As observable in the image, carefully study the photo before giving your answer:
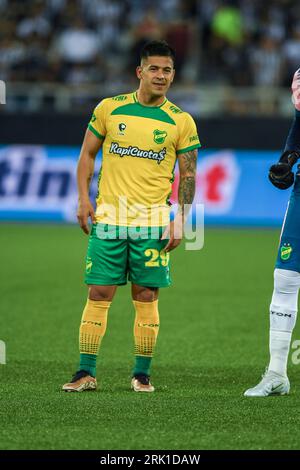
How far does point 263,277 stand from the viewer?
41.0 ft

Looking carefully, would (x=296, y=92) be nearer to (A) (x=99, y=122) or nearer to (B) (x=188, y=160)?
(B) (x=188, y=160)

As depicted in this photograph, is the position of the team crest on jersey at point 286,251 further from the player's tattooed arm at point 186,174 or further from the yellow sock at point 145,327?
the yellow sock at point 145,327

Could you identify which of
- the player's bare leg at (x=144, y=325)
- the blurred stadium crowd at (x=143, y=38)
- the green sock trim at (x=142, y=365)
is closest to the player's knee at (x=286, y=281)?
the player's bare leg at (x=144, y=325)

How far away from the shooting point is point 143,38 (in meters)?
18.6

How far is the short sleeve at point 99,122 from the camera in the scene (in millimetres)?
6395

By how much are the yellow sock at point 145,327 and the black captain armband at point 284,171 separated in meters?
1.08

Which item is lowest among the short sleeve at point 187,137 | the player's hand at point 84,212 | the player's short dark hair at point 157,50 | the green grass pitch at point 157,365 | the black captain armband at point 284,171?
the green grass pitch at point 157,365

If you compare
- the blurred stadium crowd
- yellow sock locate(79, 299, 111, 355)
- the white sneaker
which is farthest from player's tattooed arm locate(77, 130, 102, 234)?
the blurred stadium crowd

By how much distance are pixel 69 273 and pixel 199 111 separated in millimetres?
6324

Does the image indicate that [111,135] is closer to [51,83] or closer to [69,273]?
[69,273]

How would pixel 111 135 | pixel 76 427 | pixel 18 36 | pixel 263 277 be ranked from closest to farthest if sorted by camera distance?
pixel 76 427 < pixel 111 135 < pixel 263 277 < pixel 18 36

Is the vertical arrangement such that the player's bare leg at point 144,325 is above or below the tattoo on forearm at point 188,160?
below

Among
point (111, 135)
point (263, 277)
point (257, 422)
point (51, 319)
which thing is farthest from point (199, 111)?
point (257, 422)

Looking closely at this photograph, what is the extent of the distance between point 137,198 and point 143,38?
12582mm
